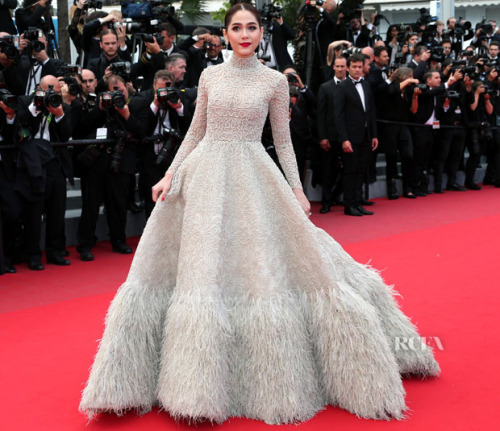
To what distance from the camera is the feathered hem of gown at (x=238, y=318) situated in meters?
2.81

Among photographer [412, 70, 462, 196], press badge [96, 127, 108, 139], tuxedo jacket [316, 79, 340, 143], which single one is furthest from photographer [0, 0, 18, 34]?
photographer [412, 70, 462, 196]

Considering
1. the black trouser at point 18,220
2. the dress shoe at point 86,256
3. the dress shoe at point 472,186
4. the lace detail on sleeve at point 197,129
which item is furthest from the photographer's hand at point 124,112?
the dress shoe at point 472,186

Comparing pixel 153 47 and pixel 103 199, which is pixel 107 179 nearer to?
pixel 103 199

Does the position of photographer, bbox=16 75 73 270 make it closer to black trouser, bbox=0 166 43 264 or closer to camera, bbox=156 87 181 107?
black trouser, bbox=0 166 43 264

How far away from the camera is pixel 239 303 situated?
292 cm

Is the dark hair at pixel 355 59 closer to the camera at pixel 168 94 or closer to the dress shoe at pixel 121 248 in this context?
the camera at pixel 168 94

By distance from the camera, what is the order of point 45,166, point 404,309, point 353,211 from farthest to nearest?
point 353,211, point 45,166, point 404,309

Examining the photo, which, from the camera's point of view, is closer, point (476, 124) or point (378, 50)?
point (378, 50)

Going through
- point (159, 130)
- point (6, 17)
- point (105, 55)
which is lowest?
point (159, 130)

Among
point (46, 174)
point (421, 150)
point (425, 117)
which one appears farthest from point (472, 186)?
point (46, 174)

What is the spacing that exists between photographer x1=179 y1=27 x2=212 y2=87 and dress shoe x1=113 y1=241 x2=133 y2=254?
2112 mm

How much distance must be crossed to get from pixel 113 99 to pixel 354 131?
2857 mm

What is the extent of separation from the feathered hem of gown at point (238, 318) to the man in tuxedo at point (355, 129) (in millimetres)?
4846

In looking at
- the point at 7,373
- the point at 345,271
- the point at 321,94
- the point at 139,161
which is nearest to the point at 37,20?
the point at 139,161
